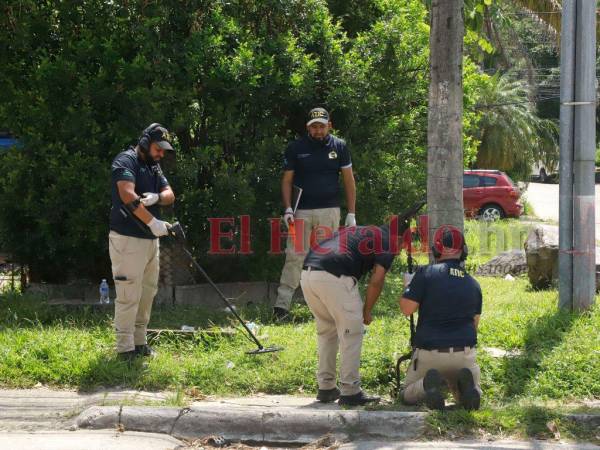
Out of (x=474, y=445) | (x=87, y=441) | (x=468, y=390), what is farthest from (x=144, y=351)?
(x=474, y=445)

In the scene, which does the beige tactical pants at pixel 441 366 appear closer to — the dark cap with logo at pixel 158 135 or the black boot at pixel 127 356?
the black boot at pixel 127 356

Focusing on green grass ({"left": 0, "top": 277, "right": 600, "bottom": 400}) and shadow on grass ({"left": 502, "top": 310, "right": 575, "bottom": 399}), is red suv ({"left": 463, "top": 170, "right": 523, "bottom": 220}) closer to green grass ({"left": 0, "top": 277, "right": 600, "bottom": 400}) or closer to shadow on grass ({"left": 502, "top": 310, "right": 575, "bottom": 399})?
green grass ({"left": 0, "top": 277, "right": 600, "bottom": 400})

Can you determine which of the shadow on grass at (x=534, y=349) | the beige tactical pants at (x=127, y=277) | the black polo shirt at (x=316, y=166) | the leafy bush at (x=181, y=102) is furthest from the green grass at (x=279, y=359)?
the leafy bush at (x=181, y=102)

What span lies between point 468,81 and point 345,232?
561cm

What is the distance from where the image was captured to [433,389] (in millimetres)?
5586

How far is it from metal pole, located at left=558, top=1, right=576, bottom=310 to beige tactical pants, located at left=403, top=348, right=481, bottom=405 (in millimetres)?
2252

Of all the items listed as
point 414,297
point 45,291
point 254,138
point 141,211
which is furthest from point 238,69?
point 414,297

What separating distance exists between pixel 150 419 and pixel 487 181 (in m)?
20.2

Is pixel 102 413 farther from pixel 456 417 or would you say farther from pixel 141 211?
pixel 456 417

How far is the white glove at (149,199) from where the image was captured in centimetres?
664

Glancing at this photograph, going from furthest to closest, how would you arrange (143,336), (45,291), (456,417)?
1. (45,291)
2. (143,336)
3. (456,417)

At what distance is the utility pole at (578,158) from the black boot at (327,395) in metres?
2.68

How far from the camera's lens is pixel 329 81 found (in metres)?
9.34

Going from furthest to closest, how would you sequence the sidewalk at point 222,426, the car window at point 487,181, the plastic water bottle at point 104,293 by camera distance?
the car window at point 487,181
the plastic water bottle at point 104,293
the sidewalk at point 222,426
